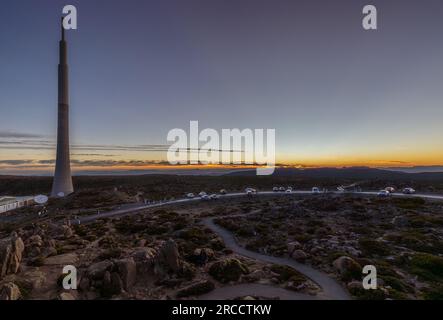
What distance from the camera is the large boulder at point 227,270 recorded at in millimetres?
19406

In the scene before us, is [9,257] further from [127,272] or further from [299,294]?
[299,294]

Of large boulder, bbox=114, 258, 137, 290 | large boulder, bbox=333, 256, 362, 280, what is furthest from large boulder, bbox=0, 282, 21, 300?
large boulder, bbox=333, 256, 362, 280

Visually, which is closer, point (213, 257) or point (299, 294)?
point (299, 294)

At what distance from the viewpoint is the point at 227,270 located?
20.1 metres

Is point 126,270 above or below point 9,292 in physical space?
below

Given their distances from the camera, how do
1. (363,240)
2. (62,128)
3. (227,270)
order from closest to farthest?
1. (227,270)
2. (363,240)
3. (62,128)

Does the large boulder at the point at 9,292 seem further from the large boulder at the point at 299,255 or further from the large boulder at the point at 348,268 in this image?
the large boulder at the point at 348,268

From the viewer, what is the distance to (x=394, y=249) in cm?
2653

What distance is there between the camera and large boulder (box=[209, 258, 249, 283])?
19.4 m

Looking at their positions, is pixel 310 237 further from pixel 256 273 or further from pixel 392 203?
pixel 392 203

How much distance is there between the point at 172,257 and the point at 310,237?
57.9 feet

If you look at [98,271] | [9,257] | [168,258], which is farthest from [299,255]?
[9,257]

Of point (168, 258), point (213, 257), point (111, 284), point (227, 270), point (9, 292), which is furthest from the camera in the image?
point (213, 257)
